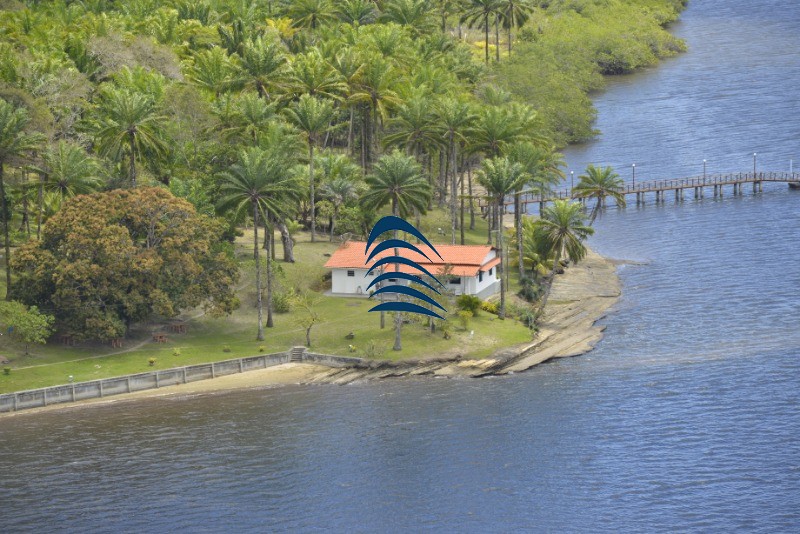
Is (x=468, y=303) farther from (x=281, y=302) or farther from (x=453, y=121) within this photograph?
(x=453, y=121)

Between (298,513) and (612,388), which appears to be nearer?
(298,513)

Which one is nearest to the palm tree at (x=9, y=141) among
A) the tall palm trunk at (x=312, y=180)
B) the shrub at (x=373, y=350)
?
the tall palm trunk at (x=312, y=180)

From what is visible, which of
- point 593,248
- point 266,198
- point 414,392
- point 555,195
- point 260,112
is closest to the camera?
point 414,392

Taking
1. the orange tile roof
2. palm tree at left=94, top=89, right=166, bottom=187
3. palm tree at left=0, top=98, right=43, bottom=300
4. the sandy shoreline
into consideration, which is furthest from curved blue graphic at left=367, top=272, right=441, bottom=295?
palm tree at left=0, top=98, right=43, bottom=300

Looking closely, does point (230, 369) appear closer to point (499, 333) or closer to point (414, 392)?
point (414, 392)

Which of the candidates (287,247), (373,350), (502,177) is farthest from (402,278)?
(287,247)

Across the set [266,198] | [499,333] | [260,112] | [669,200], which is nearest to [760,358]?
[499,333]
